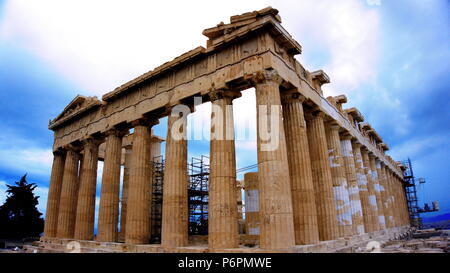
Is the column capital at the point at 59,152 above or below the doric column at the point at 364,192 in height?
above

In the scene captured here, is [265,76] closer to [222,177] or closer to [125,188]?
[222,177]

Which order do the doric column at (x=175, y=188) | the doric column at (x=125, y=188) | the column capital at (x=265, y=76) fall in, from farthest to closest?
the doric column at (x=125, y=188)
the doric column at (x=175, y=188)
the column capital at (x=265, y=76)

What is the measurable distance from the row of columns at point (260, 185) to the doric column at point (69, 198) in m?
0.08

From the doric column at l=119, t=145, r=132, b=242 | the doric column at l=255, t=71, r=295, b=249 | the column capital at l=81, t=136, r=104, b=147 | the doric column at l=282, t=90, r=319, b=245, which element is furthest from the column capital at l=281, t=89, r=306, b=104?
the doric column at l=119, t=145, r=132, b=242

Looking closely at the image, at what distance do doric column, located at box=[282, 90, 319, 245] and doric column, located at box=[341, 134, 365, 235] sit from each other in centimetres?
740

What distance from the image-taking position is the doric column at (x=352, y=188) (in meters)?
20.7

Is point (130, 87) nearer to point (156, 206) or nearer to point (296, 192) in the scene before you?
point (156, 206)

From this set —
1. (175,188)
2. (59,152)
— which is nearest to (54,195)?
(59,152)

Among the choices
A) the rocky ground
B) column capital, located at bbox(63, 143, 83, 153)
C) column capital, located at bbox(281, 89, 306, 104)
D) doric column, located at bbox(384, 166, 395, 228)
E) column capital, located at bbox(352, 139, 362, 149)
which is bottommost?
the rocky ground

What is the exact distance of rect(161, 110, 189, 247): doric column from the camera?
51.1ft

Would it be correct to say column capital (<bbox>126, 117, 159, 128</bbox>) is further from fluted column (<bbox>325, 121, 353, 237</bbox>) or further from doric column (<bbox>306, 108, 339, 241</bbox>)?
fluted column (<bbox>325, 121, 353, 237</bbox>)

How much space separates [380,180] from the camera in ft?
106

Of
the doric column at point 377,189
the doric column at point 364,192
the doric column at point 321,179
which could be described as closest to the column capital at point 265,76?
the doric column at point 321,179

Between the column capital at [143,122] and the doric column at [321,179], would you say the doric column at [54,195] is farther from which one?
the doric column at [321,179]
